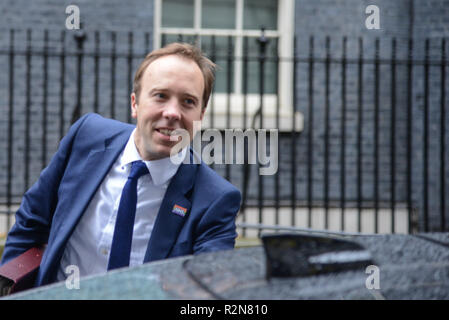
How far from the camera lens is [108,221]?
2188 millimetres

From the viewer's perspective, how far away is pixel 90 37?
6.92 metres

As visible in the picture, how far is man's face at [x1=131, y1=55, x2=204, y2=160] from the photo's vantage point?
6.98ft

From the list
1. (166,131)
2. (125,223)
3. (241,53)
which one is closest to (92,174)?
(125,223)

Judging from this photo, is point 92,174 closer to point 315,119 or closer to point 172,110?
point 172,110

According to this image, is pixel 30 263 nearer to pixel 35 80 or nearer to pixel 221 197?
pixel 221 197

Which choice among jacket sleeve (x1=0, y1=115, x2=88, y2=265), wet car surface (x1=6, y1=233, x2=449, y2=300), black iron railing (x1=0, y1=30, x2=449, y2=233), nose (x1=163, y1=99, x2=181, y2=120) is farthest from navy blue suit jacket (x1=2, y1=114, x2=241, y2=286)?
black iron railing (x1=0, y1=30, x2=449, y2=233)

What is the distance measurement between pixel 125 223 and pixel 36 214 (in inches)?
17.2

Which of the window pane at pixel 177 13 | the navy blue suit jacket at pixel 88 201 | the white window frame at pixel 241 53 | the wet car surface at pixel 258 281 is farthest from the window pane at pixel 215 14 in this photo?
the wet car surface at pixel 258 281

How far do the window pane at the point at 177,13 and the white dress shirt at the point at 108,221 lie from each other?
5.35 meters

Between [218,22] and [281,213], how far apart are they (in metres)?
2.86

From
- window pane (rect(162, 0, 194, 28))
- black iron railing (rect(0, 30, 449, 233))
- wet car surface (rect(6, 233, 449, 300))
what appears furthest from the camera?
window pane (rect(162, 0, 194, 28))

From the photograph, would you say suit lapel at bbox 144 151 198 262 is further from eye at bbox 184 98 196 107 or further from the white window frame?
the white window frame

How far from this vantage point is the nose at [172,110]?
2.09m

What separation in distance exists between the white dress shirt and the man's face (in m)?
0.10
